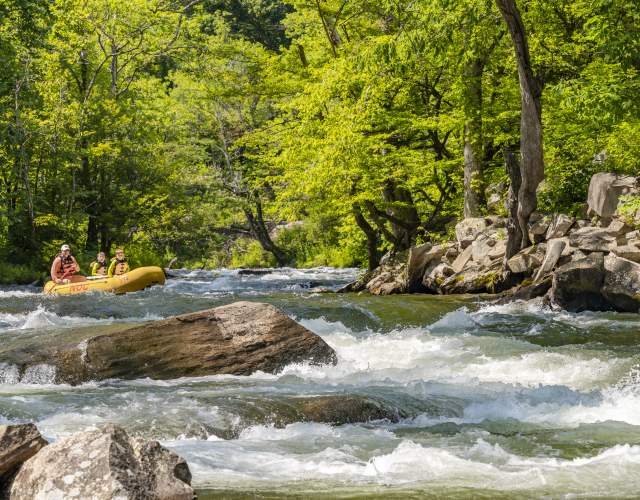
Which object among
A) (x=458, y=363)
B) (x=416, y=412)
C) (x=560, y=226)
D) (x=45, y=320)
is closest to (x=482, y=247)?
(x=560, y=226)

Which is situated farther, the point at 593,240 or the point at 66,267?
the point at 66,267

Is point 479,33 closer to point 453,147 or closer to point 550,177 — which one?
point 550,177

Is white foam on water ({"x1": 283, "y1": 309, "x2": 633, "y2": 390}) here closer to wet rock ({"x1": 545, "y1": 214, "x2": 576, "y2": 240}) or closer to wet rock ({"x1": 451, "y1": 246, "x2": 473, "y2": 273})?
wet rock ({"x1": 545, "y1": 214, "x2": 576, "y2": 240})

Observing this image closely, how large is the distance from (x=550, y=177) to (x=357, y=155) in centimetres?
447

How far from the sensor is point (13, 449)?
13.9 ft

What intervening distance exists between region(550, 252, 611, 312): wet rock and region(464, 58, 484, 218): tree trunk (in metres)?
5.99

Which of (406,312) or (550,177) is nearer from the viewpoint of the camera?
(406,312)

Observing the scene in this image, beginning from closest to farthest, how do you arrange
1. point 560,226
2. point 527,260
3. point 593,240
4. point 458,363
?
point 458,363, point 593,240, point 527,260, point 560,226

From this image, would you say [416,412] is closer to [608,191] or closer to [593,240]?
[593,240]

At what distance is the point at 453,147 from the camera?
23.7 metres

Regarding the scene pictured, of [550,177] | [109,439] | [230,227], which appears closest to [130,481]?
[109,439]

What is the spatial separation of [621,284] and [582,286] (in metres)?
0.63

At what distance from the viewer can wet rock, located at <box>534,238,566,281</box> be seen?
50.5 feet

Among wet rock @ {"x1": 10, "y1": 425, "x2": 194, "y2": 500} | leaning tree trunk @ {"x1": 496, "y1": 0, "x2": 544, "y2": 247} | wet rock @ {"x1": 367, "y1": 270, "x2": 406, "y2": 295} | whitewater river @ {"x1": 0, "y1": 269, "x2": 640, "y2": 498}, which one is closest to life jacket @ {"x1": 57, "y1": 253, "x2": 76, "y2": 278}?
whitewater river @ {"x1": 0, "y1": 269, "x2": 640, "y2": 498}
